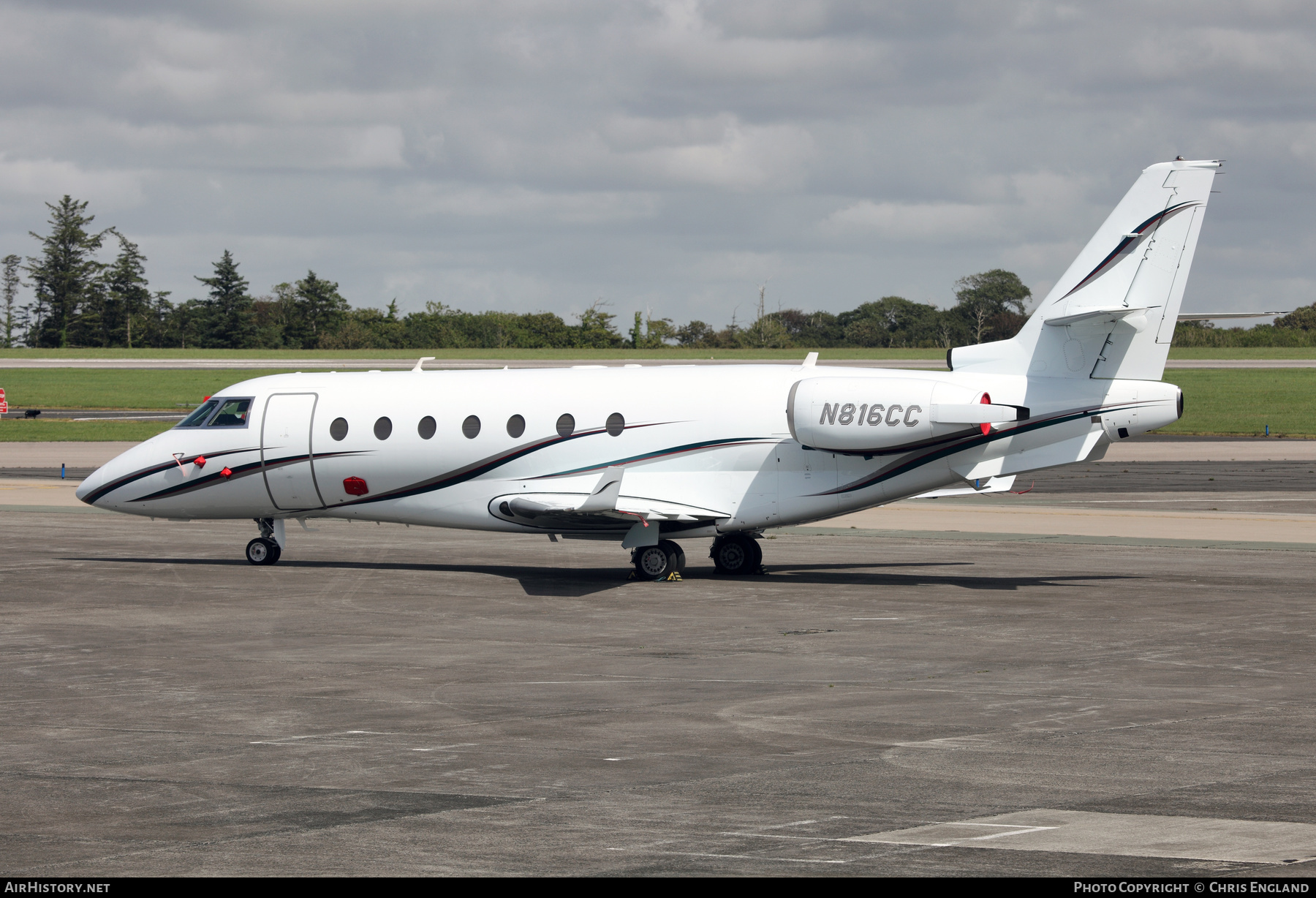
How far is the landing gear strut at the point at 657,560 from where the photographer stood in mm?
23781

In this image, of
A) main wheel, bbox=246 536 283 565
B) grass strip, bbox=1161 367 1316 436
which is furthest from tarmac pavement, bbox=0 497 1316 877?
grass strip, bbox=1161 367 1316 436

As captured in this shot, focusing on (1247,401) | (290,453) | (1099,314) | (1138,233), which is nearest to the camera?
(1099,314)

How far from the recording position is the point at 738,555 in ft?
81.0

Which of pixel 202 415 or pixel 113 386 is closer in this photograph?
pixel 202 415

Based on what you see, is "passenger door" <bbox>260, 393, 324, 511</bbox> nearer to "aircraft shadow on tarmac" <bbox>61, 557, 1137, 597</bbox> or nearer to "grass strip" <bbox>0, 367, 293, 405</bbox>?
"aircraft shadow on tarmac" <bbox>61, 557, 1137, 597</bbox>

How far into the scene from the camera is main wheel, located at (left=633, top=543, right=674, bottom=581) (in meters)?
23.8

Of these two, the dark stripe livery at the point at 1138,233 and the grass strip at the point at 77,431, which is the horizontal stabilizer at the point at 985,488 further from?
the grass strip at the point at 77,431

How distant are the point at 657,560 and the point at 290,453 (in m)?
6.77

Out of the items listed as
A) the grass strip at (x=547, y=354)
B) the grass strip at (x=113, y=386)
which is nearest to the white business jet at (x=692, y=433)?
the grass strip at (x=113, y=386)

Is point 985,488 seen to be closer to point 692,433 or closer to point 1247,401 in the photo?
point 692,433

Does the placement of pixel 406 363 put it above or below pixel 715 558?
above

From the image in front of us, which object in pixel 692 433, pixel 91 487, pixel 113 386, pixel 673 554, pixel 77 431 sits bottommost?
pixel 77 431

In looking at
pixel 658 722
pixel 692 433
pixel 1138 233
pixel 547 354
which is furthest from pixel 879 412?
pixel 547 354

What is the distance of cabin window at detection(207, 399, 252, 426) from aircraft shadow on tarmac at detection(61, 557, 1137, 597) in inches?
101
